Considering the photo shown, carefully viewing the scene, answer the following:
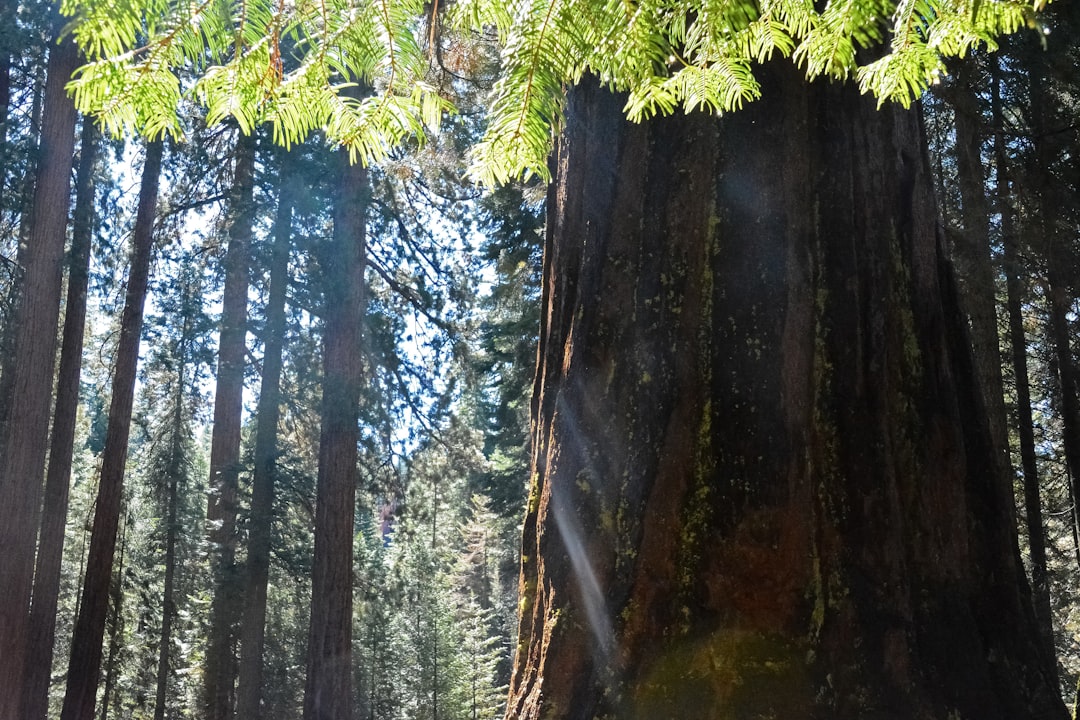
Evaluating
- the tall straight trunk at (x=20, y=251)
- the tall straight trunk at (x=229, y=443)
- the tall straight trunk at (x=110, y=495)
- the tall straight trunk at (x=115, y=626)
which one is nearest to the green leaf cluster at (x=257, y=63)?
the tall straight trunk at (x=110, y=495)

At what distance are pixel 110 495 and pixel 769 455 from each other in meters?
11.8

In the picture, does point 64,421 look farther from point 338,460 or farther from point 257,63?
point 257,63

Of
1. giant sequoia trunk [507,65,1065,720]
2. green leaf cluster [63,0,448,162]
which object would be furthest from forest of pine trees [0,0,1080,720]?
green leaf cluster [63,0,448,162]

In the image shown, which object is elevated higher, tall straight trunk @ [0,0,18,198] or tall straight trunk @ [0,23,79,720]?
tall straight trunk @ [0,0,18,198]

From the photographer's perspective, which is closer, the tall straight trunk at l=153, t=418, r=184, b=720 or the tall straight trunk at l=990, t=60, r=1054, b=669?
the tall straight trunk at l=990, t=60, r=1054, b=669

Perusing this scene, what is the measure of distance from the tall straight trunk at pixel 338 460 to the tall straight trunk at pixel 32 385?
383cm

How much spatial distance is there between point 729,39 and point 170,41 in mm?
1349

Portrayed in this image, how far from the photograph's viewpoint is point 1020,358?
11.7 meters

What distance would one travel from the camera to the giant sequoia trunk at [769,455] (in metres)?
2.95

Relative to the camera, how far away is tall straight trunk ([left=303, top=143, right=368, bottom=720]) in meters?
11.2

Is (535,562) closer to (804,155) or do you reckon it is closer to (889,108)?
(804,155)

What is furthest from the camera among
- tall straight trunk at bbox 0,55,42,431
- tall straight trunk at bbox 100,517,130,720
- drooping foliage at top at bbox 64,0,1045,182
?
tall straight trunk at bbox 100,517,130,720

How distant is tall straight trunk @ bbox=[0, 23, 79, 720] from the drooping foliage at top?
11381 millimetres

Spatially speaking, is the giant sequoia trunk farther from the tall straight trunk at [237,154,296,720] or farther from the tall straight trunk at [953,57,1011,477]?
the tall straight trunk at [237,154,296,720]
